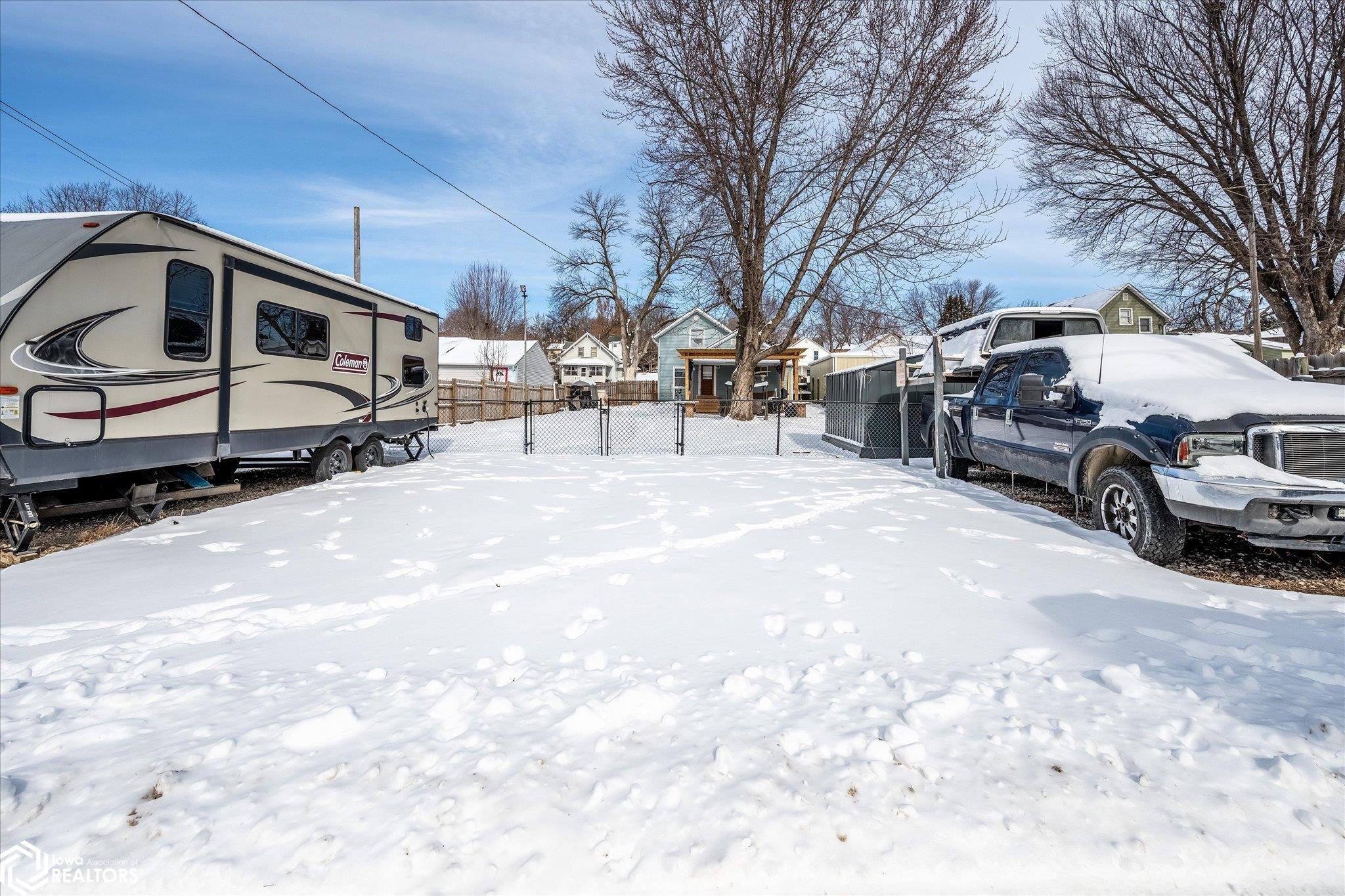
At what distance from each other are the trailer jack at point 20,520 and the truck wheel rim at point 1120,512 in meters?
8.86

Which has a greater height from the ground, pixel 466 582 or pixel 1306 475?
pixel 1306 475

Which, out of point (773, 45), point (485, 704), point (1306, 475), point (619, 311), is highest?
point (773, 45)

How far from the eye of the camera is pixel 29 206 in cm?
3020

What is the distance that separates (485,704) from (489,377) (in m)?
39.9

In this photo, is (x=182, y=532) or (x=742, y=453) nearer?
(x=182, y=532)

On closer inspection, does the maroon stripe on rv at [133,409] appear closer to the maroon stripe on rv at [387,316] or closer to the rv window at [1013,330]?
the maroon stripe on rv at [387,316]

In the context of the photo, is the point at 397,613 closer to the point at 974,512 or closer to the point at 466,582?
the point at 466,582

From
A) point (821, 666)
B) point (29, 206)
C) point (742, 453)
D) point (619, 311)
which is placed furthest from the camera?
point (619, 311)

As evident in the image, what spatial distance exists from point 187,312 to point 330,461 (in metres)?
3.24

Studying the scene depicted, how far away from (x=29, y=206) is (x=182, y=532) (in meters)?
39.0

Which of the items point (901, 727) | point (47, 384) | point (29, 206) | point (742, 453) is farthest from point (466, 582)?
point (29, 206)

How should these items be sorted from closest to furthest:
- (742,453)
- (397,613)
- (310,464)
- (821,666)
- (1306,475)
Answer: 1. (821,666)
2. (397,613)
3. (1306,475)
4. (310,464)
5. (742,453)

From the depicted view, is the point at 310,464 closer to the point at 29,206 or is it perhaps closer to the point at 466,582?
the point at 466,582

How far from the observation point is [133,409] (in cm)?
564
